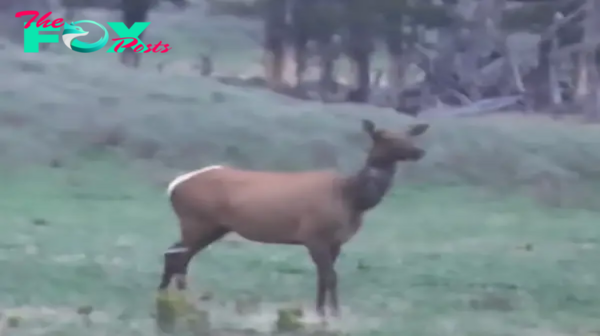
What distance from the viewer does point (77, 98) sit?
6164 mm

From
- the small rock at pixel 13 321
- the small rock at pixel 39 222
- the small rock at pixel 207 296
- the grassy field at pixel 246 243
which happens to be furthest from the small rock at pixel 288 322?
the small rock at pixel 39 222

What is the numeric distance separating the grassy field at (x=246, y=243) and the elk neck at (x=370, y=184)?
16.8 inches

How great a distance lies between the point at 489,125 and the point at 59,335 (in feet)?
10.4

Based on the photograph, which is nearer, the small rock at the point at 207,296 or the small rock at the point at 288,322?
the small rock at the point at 288,322

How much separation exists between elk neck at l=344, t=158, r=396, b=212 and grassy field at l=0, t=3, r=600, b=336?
43 centimetres

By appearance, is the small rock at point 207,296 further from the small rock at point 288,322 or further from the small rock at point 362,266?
the small rock at point 362,266

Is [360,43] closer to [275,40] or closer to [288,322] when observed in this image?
[275,40]

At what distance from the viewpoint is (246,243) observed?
187 inches

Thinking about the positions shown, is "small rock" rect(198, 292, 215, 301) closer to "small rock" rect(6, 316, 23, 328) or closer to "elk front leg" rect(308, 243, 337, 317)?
"elk front leg" rect(308, 243, 337, 317)

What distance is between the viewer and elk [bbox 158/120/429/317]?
3502 millimetres

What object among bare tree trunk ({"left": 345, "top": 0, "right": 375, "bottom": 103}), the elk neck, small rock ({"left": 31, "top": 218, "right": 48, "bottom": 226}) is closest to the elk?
the elk neck

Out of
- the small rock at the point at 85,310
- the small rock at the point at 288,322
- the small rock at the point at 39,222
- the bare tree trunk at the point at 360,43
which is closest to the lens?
the small rock at the point at 288,322

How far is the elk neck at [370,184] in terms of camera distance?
11.3ft

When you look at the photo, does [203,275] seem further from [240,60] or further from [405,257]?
[240,60]
